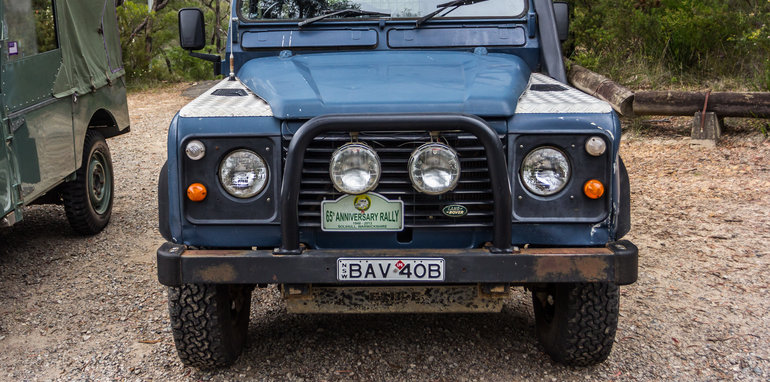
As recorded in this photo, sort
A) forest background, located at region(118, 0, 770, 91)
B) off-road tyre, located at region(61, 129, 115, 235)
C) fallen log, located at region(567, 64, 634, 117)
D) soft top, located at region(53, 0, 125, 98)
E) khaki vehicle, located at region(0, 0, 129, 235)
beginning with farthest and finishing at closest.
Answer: forest background, located at region(118, 0, 770, 91)
fallen log, located at region(567, 64, 634, 117)
off-road tyre, located at region(61, 129, 115, 235)
soft top, located at region(53, 0, 125, 98)
khaki vehicle, located at region(0, 0, 129, 235)

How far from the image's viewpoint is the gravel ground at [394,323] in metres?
3.58

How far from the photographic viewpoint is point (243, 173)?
3057 mm

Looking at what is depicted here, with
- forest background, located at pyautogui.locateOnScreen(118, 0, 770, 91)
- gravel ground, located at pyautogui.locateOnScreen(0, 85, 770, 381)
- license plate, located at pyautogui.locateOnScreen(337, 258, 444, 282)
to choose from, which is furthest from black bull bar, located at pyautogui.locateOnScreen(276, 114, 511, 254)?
forest background, located at pyautogui.locateOnScreen(118, 0, 770, 91)

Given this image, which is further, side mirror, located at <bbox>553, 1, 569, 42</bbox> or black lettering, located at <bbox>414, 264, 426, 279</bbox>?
side mirror, located at <bbox>553, 1, 569, 42</bbox>

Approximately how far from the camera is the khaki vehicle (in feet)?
15.1

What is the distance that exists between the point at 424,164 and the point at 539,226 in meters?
0.56

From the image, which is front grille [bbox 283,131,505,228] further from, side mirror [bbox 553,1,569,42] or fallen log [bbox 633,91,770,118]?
fallen log [bbox 633,91,770,118]

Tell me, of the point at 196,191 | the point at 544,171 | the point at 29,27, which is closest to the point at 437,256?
the point at 544,171

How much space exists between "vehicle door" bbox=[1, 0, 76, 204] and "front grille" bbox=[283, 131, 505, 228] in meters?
2.52

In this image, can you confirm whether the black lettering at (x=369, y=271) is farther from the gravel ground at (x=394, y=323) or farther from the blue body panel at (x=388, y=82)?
the gravel ground at (x=394, y=323)

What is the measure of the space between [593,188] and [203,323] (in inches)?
69.7

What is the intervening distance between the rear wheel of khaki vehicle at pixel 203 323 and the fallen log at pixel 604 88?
6.24 meters

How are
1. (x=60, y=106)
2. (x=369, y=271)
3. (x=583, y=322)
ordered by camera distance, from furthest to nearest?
(x=60, y=106) → (x=583, y=322) → (x=369, y=271)

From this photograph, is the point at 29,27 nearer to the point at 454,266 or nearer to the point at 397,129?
the point at 397,129
